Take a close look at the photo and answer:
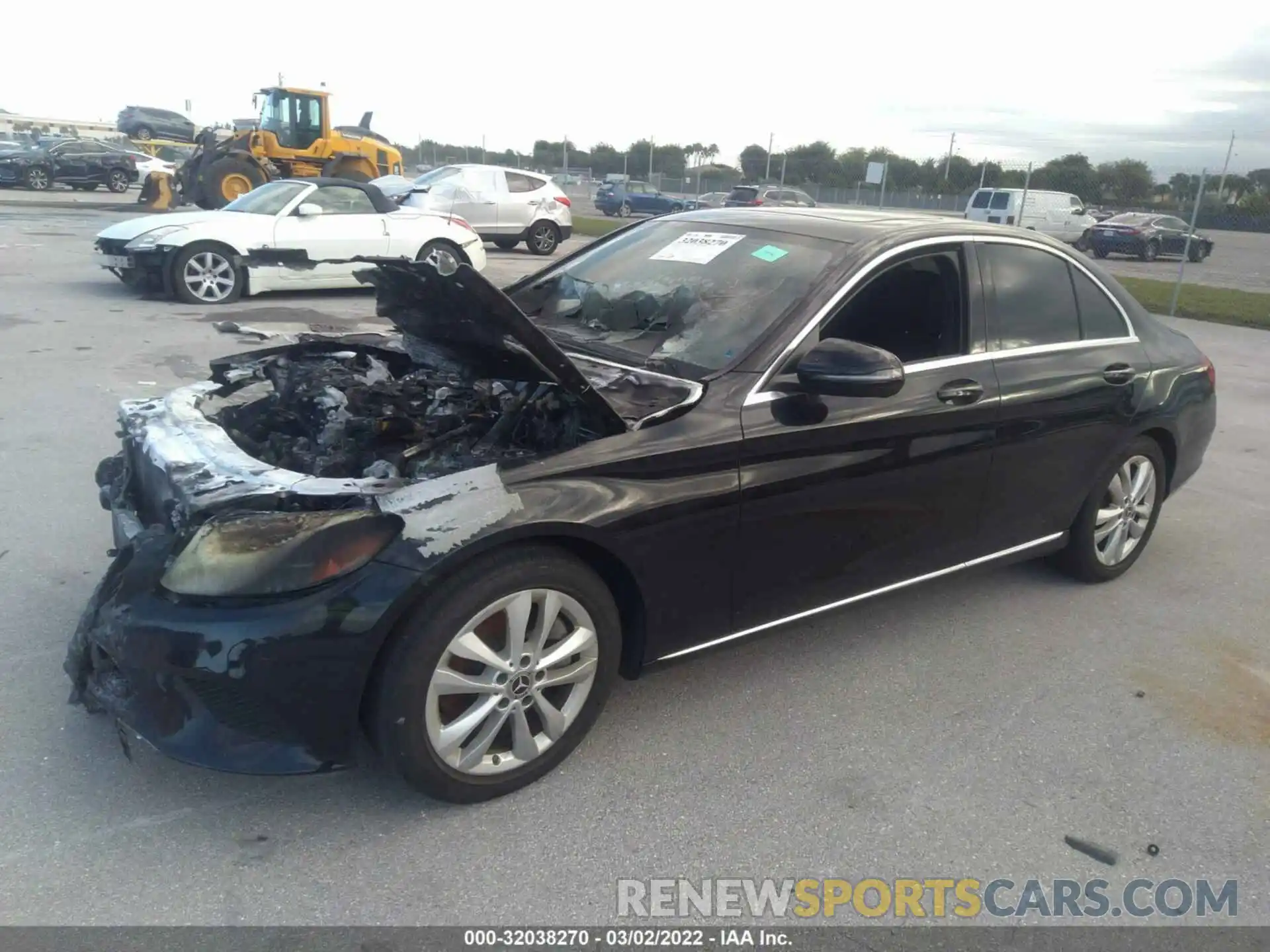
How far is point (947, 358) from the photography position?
3.76 m

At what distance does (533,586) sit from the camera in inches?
108

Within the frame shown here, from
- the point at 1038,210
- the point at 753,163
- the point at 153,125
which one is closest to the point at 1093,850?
the point at 1038,210

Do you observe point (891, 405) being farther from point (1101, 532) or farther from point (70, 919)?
point (70, 919)

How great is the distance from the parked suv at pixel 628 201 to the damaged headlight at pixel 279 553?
31826 mm

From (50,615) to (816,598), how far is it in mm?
2879

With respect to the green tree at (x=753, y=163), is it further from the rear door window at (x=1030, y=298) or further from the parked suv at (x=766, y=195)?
the rear door window at (x=1030, y=298)

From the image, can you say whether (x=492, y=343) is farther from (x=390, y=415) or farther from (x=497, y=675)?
(x=497, y=675)

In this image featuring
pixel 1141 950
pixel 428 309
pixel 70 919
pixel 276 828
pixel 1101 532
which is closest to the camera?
pixel 70 919

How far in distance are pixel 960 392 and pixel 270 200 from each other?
10.00 metres

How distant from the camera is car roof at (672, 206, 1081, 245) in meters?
3.76

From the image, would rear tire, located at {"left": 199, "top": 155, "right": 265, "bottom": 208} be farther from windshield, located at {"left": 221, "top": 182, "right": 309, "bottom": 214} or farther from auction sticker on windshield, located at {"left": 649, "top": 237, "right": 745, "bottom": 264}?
auction sticker on windshield, located at {"left": 649, "top": 237, "right": 745, "bottom": 264}

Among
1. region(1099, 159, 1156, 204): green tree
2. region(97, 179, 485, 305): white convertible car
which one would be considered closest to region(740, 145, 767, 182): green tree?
region(1099, 159, 1156, 204): green tree

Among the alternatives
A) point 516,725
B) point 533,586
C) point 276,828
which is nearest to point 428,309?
point 533,586

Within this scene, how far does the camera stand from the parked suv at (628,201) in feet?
110
